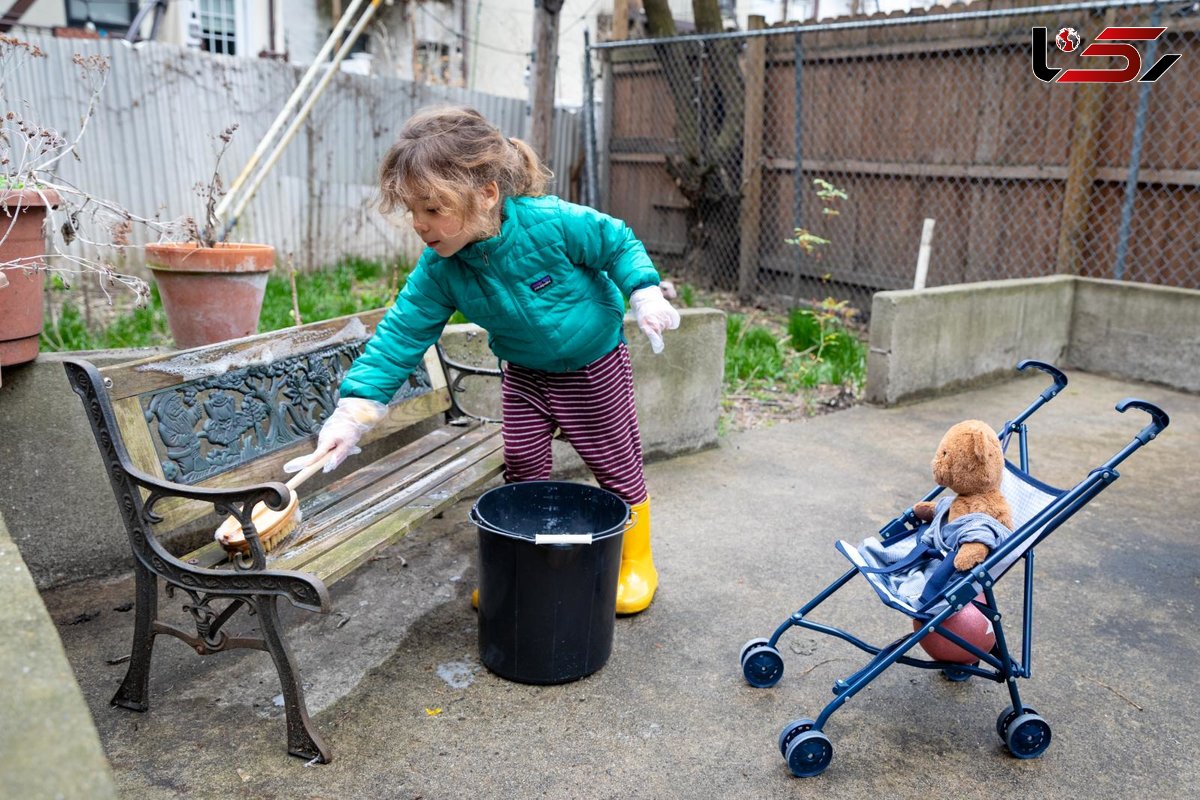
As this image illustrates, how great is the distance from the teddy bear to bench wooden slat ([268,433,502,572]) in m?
1.54

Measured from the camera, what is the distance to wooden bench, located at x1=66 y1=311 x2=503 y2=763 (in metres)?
2.30

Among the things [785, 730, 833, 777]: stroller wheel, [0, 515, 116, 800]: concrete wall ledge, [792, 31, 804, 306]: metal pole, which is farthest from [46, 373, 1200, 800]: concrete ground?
[792, 31, 804, 306]: metal pole

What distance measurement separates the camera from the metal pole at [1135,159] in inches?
243

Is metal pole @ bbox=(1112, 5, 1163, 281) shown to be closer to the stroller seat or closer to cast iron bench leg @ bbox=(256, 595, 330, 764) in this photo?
the stroller seat

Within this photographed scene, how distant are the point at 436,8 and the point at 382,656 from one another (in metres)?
13.9

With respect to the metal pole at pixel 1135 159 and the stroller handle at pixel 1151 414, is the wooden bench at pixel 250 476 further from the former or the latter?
the metal pole at pixel 1135 159

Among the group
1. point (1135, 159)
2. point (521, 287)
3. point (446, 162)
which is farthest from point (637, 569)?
point (1135, 159)

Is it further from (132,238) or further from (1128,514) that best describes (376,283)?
(1128,514)

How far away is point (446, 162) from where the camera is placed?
2512 mm

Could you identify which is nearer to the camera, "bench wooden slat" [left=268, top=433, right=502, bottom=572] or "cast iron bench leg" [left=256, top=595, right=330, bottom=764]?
"cast iron bench leg" [left=256, top=595, right=330, bottom=764]

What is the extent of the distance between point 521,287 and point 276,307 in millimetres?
3898

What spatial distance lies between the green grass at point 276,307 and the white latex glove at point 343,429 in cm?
242

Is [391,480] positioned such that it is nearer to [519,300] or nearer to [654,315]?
[519,300]

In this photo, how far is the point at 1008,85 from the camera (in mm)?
7121
